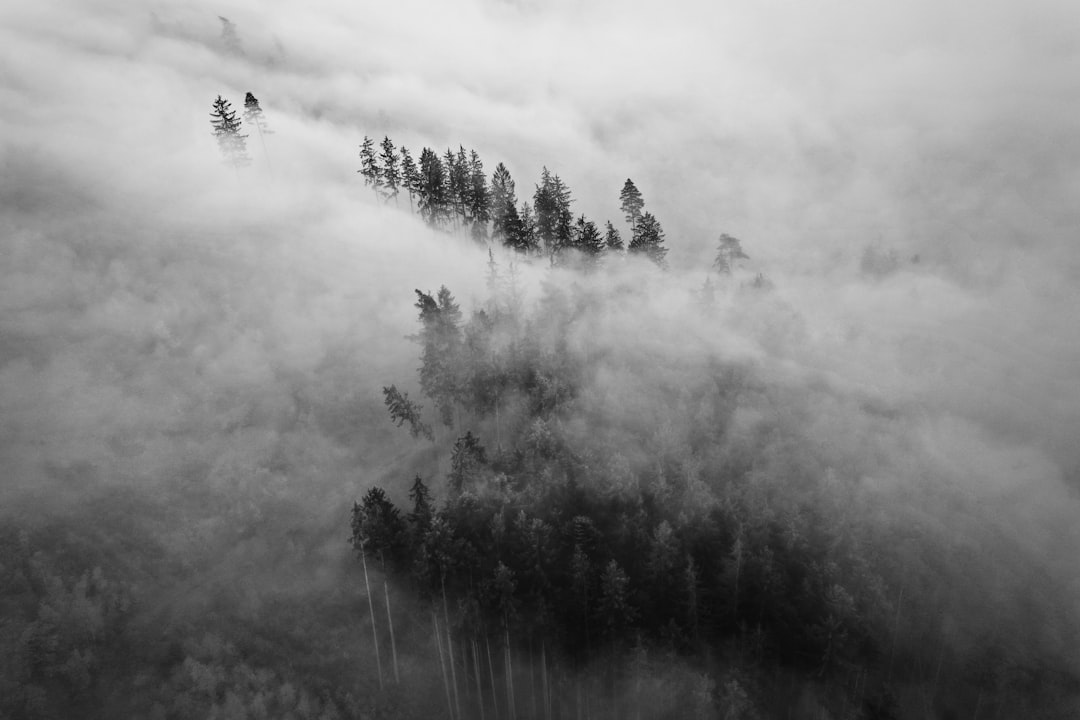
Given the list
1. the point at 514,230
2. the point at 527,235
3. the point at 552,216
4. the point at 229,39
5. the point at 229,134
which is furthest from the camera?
the point at 229,39

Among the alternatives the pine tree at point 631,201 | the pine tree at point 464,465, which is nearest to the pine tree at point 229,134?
the pine tree at point 631,201

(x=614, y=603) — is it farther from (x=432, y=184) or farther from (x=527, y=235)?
(x=432, y=184)

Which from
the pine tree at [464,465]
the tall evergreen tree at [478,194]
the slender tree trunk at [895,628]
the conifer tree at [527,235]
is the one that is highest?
the tall evergreen tree at [478,194]

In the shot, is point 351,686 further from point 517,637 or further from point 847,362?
point 847,362

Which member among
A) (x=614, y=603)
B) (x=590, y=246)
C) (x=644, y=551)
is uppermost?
(x=590, y=246)

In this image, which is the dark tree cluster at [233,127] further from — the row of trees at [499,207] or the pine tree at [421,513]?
the pine tree at [421,513]

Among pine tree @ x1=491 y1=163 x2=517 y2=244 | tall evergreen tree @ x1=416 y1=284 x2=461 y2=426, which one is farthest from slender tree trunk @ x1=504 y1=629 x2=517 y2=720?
pine tree @ x1=491 y1=163 x2=517 y2=244

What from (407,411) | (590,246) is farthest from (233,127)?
(590,246)

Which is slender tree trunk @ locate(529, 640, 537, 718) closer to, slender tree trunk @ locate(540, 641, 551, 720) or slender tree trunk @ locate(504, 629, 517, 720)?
slender tree trunk @ locate(540, 641, 551, 720)
